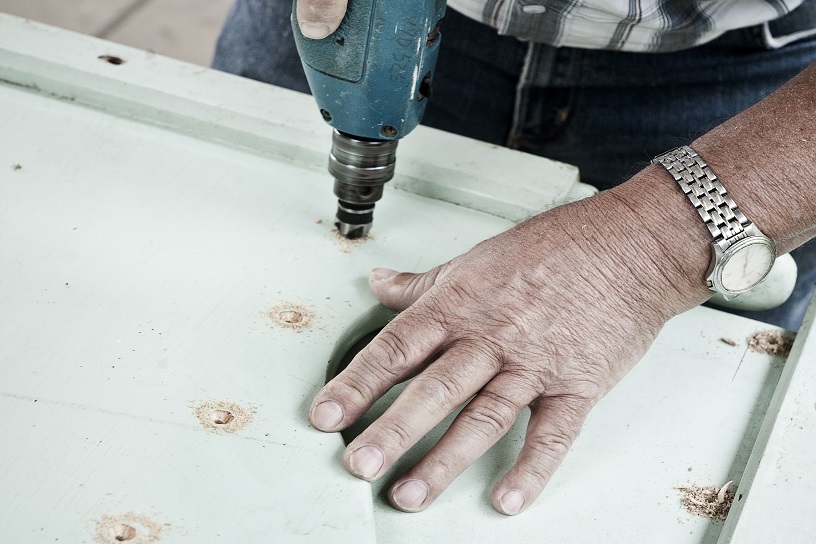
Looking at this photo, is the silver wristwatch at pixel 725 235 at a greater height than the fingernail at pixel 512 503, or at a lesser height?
greater

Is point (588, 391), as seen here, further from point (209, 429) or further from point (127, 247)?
point (127, 247)

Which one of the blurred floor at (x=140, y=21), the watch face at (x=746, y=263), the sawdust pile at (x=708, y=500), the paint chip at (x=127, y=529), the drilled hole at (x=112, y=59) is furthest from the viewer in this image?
the blurred floor at (x=140, y=21)

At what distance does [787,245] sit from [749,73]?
1.28 ft

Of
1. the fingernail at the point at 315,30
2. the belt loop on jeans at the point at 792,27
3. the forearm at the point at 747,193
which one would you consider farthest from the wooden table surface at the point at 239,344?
the belt loop on jeans at the point at 792,27

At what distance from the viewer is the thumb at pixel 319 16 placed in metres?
0.78

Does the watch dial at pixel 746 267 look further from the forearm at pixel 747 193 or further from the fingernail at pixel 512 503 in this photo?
the fingernail at pixel 512 503

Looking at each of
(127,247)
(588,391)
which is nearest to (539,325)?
(588,391)

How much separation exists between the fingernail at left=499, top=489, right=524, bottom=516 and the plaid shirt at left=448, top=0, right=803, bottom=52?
24.2 inches

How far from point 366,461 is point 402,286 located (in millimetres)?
229

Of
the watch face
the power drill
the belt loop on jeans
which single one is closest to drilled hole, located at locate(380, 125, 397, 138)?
the power drill

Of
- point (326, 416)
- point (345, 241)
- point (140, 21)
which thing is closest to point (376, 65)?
point (345, 241)

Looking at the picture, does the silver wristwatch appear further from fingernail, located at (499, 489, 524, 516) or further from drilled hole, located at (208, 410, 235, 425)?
drilled hole, located at (208, 410, 235, 425)

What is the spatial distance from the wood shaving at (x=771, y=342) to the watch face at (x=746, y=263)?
0.07m

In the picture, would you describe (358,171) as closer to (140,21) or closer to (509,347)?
(509,347)
